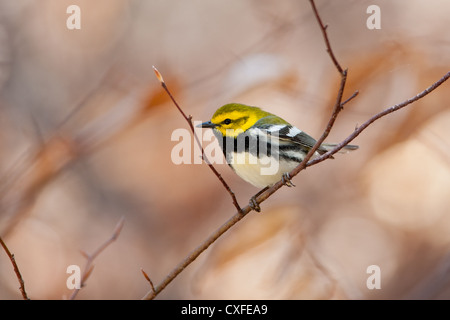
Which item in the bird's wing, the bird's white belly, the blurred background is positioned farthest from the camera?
the blurred background

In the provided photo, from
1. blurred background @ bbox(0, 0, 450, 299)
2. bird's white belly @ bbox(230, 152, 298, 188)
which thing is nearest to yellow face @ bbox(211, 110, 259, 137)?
bird's white belly @ bbox(230, 152, 298, 188)

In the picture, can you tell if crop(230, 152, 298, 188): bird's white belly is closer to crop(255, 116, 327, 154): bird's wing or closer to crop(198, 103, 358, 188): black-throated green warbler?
crop(198, 103, 358, 188): black-throated green warbler

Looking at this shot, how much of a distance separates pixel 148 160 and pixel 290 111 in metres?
0.79

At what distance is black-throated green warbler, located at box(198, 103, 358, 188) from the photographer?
168 cm

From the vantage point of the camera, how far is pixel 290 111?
2.48 m

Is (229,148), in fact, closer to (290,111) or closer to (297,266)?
(290,111)

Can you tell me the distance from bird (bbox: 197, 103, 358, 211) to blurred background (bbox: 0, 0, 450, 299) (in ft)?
1.62

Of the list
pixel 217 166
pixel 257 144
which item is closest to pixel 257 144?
pixel 257 144

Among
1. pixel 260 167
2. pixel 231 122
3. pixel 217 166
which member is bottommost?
pixel 217 166

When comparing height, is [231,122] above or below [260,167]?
above

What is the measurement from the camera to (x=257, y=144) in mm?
1733

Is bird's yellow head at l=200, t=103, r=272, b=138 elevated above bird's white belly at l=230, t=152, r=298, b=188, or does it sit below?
above

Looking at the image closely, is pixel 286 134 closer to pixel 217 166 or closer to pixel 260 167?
pixel 260 167

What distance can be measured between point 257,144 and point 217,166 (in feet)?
2.80
